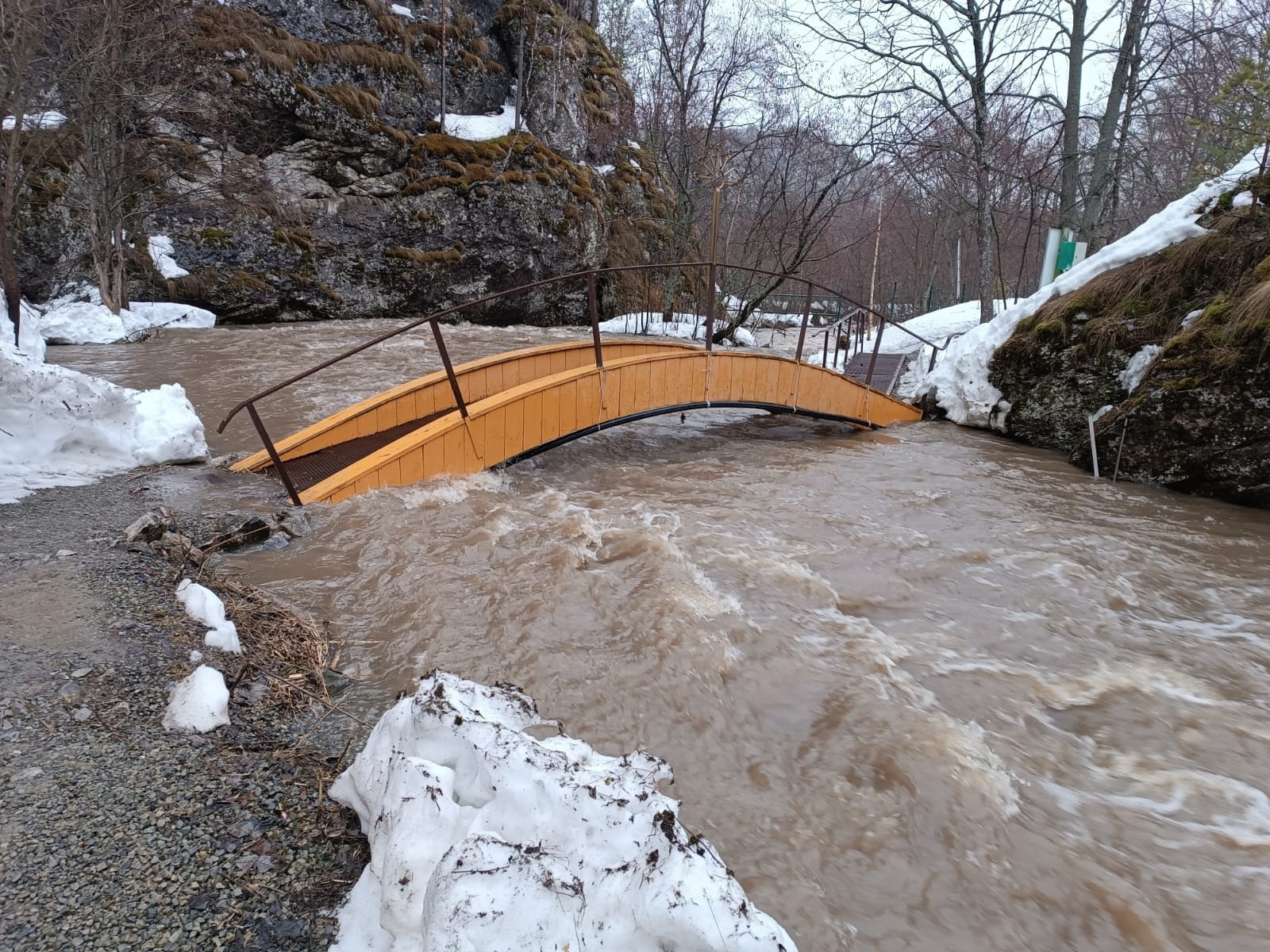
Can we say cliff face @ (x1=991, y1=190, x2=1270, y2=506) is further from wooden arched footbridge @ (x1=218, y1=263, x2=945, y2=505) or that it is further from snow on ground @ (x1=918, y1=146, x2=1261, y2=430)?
wooden arched footbridge @ (x1=218, y1=263, x2=945, y2=505)

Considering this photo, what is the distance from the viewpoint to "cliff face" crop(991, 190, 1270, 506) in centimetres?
599

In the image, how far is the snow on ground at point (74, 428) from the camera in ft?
15.2

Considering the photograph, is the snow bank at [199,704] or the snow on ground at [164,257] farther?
the snow on ground at [164,257]

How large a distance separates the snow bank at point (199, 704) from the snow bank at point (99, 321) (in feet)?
45.2

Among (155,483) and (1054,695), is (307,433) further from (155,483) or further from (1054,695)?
(1054,695)

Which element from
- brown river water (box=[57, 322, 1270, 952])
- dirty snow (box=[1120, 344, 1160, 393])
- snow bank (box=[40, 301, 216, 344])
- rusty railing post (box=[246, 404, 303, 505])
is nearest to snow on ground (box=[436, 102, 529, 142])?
snow bank (box=[40, 301, 216, 344])

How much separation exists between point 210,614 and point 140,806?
1.27 m

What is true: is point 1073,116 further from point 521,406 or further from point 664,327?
point 521,406

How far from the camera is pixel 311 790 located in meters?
2.11

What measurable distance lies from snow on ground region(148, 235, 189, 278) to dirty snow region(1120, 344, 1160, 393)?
62.1ft

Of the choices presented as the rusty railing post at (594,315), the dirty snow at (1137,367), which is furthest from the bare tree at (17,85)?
the dirty snow at (1137,367)

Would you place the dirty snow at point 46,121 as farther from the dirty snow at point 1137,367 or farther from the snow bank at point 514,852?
the dirty snow at point 1137,367

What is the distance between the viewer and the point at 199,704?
2.36 meters

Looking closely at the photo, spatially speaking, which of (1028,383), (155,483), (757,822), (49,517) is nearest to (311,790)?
(757,822)
